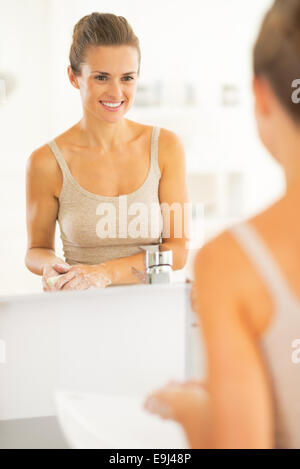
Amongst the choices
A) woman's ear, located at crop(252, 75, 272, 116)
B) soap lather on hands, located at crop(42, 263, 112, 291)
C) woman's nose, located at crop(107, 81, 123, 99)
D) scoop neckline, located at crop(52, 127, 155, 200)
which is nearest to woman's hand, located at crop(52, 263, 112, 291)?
soap lather on hands, located at crop(42, 263, 112, 291)

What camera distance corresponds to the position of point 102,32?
0.63m

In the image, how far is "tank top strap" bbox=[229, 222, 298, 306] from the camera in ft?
1.07

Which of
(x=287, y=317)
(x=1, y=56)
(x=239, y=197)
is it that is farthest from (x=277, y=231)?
(x=239, y=197)

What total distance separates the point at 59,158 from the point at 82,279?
0.17 meters

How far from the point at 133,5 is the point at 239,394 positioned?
0.63m

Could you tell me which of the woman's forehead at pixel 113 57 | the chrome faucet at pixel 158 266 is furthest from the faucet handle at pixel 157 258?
the woman's forehead at pixel 113 57

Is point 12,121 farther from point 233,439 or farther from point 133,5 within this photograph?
point 233,439

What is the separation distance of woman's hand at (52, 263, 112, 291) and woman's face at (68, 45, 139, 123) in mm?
195

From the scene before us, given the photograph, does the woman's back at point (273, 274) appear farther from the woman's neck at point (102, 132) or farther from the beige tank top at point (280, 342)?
the woman's neck at point (102, 132)

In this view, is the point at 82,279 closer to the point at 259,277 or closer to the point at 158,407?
the point at 158,407

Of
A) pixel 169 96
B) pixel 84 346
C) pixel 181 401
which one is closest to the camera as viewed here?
pixel 181 401

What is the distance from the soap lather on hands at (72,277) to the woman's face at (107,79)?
19 cm

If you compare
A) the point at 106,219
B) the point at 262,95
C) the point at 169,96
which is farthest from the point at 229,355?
the point at 169,96

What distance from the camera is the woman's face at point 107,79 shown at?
0.63m
